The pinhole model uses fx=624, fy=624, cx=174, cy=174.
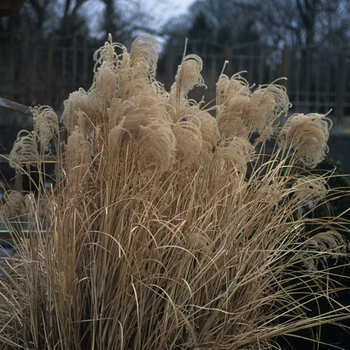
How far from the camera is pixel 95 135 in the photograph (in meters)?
2.80

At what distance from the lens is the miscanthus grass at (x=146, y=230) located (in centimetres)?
238

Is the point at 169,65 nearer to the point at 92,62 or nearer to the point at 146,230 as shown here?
the point at 92,62

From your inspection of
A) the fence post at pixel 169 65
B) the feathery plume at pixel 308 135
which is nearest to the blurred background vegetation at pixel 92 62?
the fence post at pixel 169 65

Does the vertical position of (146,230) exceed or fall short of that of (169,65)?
it falls short

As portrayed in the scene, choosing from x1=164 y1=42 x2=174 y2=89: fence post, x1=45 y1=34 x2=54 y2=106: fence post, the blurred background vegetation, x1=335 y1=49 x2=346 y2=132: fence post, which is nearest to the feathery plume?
the blurred background vegetation

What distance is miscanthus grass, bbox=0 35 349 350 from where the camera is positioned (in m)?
2.38

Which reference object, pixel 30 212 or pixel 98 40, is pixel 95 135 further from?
pixel 98 40

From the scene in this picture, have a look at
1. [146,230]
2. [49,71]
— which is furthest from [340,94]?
[146,230]

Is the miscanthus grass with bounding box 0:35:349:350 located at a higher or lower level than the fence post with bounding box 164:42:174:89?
lower

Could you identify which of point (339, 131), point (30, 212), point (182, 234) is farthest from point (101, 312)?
point (339, 131)

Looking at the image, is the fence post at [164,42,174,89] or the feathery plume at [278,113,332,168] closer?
the feathery plume at [278,113,332,168]

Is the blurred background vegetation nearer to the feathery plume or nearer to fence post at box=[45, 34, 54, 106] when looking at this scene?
fence post at box=[45, 34, 54, 106]

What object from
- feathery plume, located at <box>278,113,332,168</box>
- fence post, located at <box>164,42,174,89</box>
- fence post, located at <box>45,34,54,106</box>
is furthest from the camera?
fence post, located at <box>164,42,174,89</box>

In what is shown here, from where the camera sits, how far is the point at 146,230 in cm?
241
